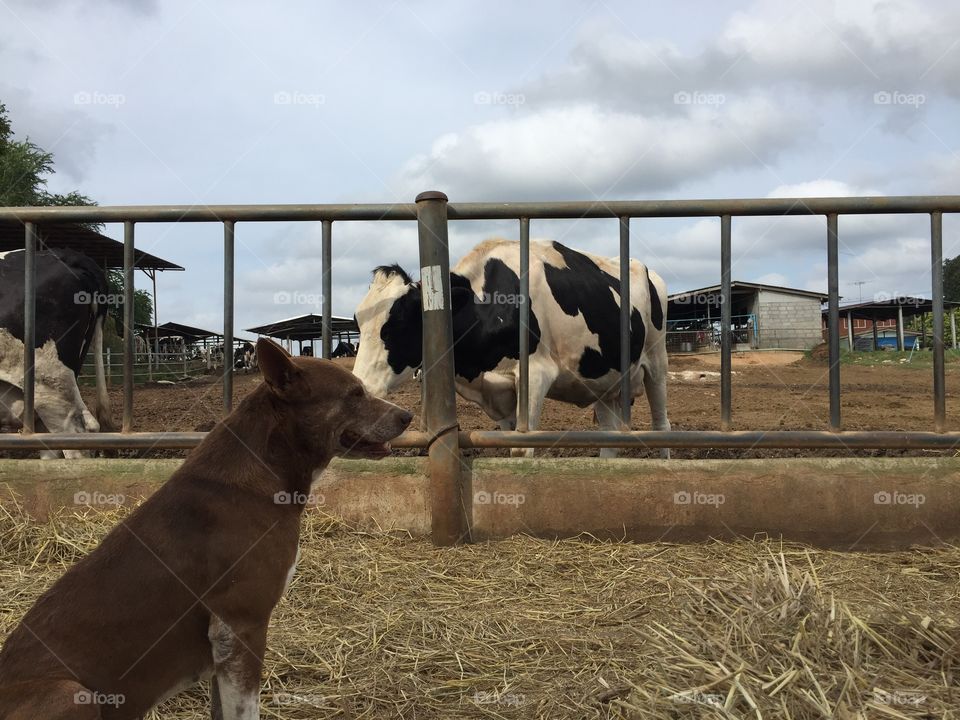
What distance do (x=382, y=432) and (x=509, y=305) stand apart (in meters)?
3.06

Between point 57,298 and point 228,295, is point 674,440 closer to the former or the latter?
point 228,295

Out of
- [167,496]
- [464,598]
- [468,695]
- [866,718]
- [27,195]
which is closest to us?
[866,718]

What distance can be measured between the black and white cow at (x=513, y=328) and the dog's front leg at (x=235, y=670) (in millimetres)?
3168

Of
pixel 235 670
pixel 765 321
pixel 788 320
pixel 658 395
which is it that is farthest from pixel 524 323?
pixel 788 320

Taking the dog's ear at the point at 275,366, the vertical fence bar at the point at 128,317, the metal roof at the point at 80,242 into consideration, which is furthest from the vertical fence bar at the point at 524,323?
the metal roof at the point at 80,242

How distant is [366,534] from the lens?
435 centimetres

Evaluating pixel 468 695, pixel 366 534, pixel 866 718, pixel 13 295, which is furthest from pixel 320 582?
pixel 13 295

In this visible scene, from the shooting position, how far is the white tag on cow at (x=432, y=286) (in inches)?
168

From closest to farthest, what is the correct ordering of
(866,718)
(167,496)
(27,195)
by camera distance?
(866,718), (167,496), (27,195)

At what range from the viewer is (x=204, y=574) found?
2.26 meters

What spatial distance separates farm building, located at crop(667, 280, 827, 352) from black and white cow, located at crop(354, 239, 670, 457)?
901 inches

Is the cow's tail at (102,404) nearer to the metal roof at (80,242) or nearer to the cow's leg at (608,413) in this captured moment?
the cow's leg at (608,413)

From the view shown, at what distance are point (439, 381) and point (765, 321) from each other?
32610 mm

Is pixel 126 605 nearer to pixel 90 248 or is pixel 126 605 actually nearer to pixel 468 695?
pixel 468 695
